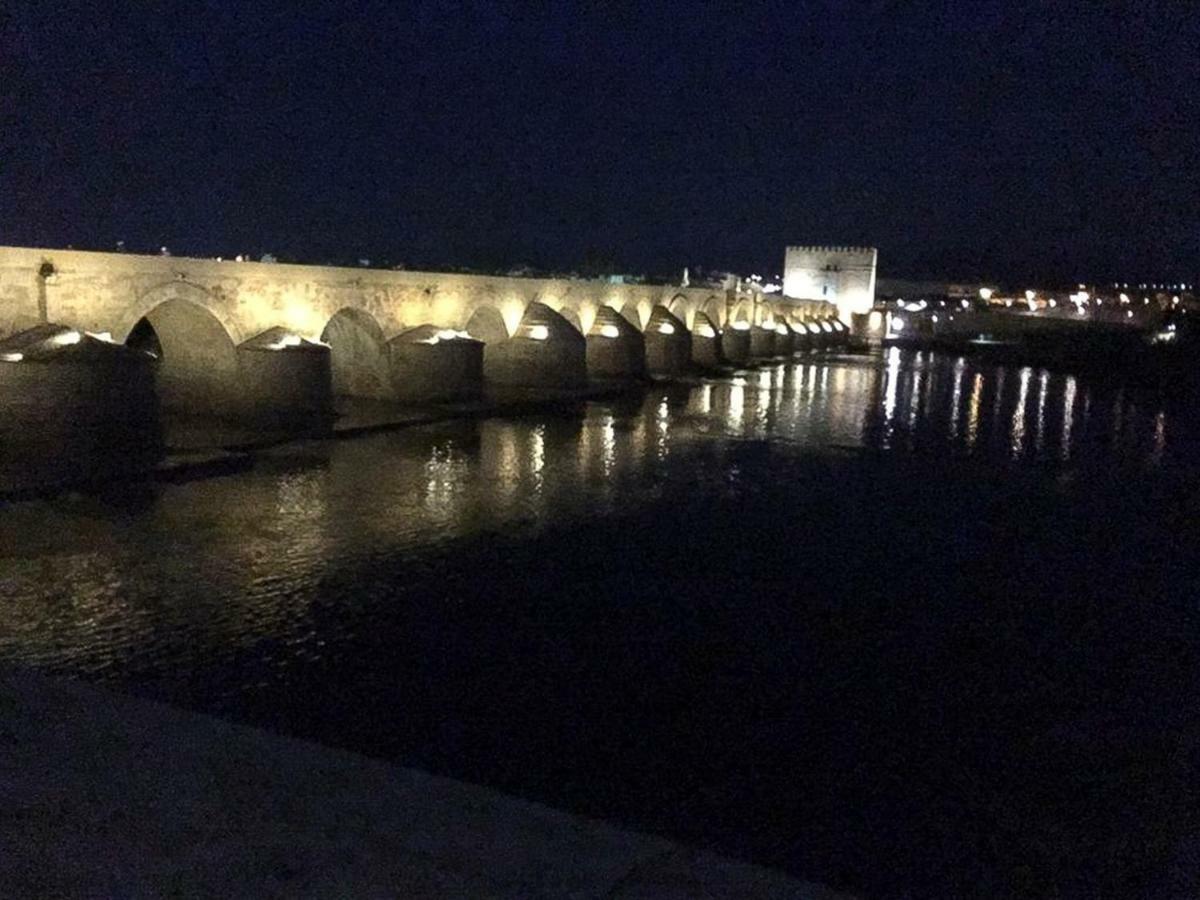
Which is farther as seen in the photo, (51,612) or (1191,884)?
(51,612)

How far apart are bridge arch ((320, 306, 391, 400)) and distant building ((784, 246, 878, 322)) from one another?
41.4 meters

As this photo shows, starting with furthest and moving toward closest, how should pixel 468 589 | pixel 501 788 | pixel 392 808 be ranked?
pixel 468 589 → pixel 501 788 → pixel 392 808

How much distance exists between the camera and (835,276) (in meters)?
61.3

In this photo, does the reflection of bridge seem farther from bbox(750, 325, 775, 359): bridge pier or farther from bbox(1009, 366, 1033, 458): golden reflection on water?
bbox(750, 325, 775, 359): bridge pier

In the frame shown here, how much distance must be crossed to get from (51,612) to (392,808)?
15.0 feet

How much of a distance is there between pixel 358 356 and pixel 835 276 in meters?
44.6

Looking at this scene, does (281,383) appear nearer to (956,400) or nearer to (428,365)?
(428,365)

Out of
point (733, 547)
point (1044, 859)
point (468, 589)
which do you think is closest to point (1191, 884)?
point (1044, 859)

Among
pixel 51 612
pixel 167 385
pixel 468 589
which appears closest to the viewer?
pixel 51 612

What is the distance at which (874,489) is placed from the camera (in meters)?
13.4

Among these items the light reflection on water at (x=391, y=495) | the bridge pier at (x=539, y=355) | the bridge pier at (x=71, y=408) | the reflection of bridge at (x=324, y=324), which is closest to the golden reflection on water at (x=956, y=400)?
the light reflection on water at (x=391, y=495)

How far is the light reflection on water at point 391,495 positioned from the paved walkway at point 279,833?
250 cm

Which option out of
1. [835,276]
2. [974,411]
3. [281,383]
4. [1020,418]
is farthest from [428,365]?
[835,276]

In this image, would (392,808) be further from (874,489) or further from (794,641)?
(874,489)
